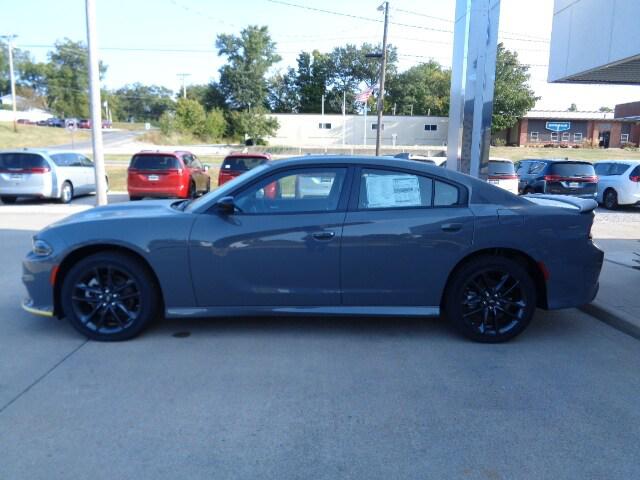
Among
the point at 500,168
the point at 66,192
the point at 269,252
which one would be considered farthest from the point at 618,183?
the point at 66,192

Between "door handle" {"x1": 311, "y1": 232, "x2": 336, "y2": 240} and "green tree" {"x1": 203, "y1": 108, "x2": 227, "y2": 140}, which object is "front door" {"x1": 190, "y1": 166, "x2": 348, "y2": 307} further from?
"green tree" {"x1": 203, "y1": 108, "x2": 227, "y2": 140}

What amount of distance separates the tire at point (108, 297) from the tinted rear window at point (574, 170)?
47.2 feet

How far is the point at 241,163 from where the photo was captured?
16.1 metres

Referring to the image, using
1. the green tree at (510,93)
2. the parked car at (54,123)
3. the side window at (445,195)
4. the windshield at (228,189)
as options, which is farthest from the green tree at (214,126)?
the side window at (445,195)

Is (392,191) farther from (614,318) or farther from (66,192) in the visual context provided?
(66,192)

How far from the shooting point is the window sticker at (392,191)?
484 centimetres

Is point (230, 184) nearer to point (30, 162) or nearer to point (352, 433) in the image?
point (352, 433)

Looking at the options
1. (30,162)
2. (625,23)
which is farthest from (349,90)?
(625,23)

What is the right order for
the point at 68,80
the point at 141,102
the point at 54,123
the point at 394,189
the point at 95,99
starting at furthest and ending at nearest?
1. the point at 141,102
2. the point at 68,80
3. the point at 54,123
4. the point at 95,99
5. the point at 394,189

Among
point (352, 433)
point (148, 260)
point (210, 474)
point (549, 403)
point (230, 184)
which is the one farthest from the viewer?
point (230, 184)

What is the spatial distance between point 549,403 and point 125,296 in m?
3.54

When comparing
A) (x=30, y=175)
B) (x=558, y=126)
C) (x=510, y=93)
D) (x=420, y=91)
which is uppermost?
(x=420, y=91)

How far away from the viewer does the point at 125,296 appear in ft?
15.8

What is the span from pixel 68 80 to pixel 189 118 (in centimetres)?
Answer: 5614
